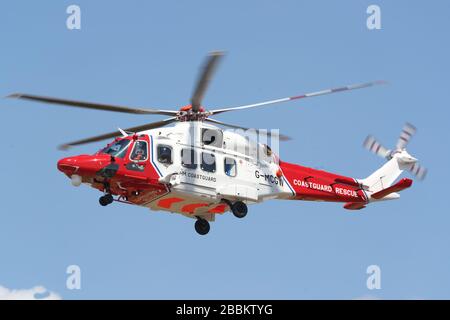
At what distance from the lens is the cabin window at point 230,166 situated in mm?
27250

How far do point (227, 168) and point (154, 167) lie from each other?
2.71 metres

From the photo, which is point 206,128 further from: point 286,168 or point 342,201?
point 342,201

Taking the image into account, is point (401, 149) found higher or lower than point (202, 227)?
higher

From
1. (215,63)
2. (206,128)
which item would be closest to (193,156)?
(206,128)

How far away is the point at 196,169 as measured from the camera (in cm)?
2645

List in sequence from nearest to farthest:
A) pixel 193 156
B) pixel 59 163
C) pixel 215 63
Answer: pixel 215 63 → pixel 59 163 → pixel 193 156

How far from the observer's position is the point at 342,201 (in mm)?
30453

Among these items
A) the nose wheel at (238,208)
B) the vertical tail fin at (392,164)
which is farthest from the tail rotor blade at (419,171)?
the nose wheel at (238,208)

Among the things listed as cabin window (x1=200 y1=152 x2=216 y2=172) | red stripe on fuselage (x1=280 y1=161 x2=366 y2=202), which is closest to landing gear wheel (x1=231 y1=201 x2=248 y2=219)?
cabin window (x1=200 y1=152 x2=216 y2=172)

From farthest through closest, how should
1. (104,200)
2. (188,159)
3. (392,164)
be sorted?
1. (392,164)
2. (188,159)
3. (104,200)

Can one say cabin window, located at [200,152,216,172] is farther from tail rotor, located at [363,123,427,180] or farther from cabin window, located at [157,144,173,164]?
tail rotor, located at [363,123,427,180]

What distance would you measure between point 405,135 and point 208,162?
941 centimetres

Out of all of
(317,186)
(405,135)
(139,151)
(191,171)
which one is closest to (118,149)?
(139,151)

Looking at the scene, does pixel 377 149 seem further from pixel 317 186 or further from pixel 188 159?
pixel 188 159
